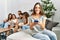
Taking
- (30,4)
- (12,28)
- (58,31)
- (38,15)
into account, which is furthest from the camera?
(30,4)

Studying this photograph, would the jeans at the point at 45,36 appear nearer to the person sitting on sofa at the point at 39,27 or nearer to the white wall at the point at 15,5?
the person sitting on sofa at the point at 39,27

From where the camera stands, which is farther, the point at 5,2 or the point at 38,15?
the point at 5,2

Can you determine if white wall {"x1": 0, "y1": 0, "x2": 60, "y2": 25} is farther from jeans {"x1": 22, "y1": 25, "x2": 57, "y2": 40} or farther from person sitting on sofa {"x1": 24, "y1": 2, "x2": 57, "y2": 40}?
jeans {"x1": 22, "y1": 25, "x2": 57, "y2": 40}

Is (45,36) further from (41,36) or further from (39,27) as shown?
(39,27)

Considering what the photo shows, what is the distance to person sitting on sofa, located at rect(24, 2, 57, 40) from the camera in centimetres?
310

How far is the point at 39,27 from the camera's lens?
3.20m

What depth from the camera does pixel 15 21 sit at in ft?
16.2

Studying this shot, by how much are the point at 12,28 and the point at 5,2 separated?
308 centimetres

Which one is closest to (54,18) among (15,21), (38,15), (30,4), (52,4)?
(52,4)

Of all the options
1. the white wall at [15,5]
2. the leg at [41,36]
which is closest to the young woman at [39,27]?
the leg at [41,36]

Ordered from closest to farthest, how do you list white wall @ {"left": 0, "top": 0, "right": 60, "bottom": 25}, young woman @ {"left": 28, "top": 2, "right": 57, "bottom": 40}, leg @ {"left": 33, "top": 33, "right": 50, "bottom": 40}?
leg @ {"left": 33, "top": 33, "right": 50, "bottom": 40} → young woman @ {"left": 28, "top": 2, "right": 57, "bottom": 40} → white wall @ {"left": 0, "top": 0, "right": 60, "bottom": 25}

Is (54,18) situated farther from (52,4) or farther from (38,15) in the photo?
(38,15)

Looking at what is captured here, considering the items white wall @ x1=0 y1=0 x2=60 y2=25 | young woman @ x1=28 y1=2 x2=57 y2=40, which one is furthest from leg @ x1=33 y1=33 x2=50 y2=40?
white wall @ x1=0 y1=0 x2=60 y2=25

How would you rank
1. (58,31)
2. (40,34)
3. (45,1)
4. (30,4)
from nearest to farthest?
(40,34) → (58,31) → (45,1) → (30,4)
